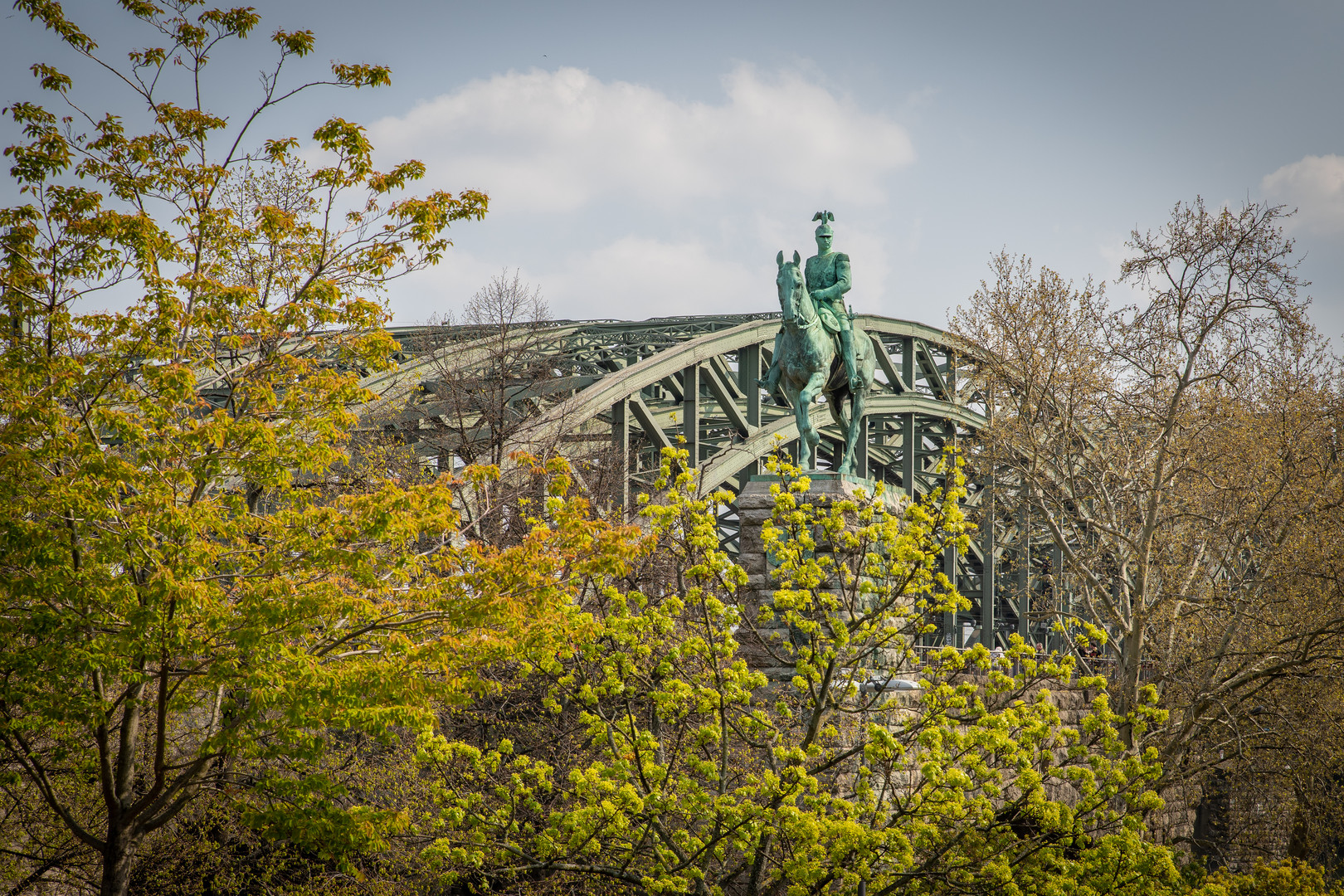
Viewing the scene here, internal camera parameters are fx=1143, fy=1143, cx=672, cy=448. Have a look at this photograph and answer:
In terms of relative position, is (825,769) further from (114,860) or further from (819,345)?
(819,345)

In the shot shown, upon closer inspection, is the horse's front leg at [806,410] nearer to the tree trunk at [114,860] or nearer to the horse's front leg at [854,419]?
the horse's front leg at [854,419]

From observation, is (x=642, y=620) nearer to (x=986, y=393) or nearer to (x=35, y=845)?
(x=35, y=845)

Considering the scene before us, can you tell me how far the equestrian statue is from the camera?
14555mm

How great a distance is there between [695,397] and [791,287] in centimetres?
1197

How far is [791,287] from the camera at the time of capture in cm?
1430

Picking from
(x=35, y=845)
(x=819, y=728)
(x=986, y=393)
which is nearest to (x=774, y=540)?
(x=819, y=728)

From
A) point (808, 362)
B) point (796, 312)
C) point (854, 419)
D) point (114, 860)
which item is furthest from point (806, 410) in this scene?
point (114, 860)

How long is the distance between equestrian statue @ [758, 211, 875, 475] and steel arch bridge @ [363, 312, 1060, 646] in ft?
5.92

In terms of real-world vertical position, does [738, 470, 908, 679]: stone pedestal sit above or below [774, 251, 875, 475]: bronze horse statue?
below

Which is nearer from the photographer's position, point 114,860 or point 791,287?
point 114,860

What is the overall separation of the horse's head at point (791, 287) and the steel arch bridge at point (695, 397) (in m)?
3.48

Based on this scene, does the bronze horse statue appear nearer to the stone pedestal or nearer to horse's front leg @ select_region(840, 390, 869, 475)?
horse's front leg @ select_region(840, 390, 869, 475)

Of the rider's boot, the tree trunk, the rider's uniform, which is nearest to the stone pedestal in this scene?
the rider's boot

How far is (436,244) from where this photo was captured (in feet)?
37.5
